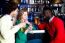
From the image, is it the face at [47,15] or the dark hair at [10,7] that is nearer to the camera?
the dark hair at [10,7]

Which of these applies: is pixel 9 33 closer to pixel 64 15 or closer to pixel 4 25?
pixel 4 25

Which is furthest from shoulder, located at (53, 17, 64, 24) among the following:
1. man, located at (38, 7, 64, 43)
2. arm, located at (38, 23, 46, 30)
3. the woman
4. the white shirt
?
the white shirt

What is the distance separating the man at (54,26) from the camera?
8.99 feet

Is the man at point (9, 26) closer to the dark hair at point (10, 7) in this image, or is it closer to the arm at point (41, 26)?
the dark hair at point (10, 7)

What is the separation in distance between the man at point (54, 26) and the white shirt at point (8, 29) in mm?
382

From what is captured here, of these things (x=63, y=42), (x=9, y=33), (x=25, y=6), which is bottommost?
(x=63, y=42)

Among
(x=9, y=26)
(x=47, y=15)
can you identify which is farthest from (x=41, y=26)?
(x=9, y=26)

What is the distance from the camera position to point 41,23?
112 inches

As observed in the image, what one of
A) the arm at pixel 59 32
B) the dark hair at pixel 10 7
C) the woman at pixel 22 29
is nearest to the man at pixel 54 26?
the arm at pixel 59 32

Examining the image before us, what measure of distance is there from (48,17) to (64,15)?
0.19 metres

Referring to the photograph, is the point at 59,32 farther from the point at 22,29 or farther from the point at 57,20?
the point at 22,29

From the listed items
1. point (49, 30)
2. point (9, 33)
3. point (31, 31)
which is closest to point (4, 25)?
point (9, 33)

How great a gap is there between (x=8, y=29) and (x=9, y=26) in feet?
0.11

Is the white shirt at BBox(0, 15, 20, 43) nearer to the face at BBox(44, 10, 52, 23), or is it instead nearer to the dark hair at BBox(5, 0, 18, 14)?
the dark hair at BBox(5, 0, 18, 14)
